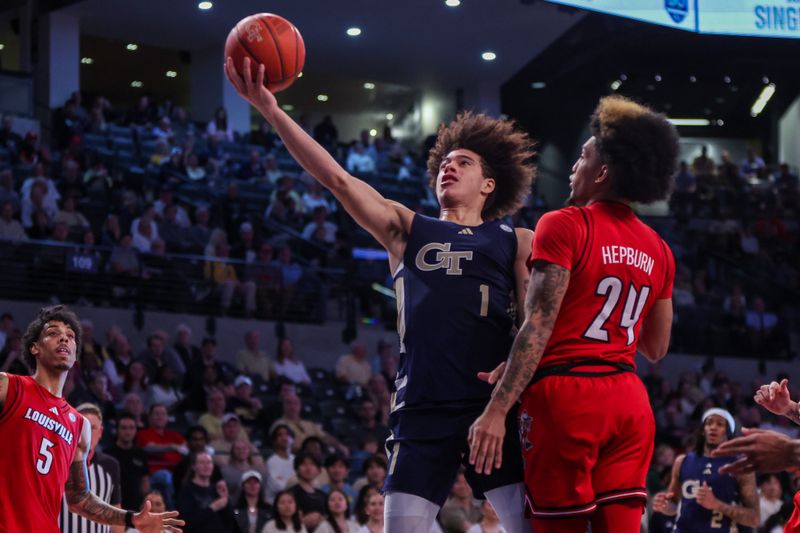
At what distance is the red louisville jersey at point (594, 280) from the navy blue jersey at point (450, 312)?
528 millimetres

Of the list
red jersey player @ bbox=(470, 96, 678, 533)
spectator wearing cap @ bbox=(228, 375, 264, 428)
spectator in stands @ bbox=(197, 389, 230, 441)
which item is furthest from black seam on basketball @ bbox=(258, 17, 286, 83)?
spectator wearing cap @ bbox=(228, 375, 264, 428)

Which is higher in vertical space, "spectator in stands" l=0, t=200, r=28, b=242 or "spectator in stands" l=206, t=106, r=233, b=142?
"spectator in stands" l=206, t=106, r=233, b=142

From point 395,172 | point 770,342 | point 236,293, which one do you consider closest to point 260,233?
point 236,293

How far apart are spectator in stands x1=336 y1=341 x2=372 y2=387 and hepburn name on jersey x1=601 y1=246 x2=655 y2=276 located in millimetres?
10890

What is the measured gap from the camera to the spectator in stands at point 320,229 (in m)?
18.1

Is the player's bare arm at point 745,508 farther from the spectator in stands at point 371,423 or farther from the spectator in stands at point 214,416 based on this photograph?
the spectator in stands at point 371,423

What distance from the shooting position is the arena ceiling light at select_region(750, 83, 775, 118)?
29.6 m

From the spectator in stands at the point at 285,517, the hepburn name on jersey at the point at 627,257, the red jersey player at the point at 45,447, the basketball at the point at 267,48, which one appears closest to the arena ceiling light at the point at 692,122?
the spectator in stands at the point at 285,517

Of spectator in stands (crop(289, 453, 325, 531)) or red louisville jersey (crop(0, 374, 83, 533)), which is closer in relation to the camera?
red louisville jersey (crop(0, 374, 83, 533))

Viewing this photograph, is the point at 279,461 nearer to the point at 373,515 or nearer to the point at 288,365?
the point at 373,515

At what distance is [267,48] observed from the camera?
5.06 m

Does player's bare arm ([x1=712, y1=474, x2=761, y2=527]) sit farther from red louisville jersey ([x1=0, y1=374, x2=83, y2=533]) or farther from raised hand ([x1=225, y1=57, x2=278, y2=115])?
raised hand ([x1=225, y1=57, x2=278, y2=115])

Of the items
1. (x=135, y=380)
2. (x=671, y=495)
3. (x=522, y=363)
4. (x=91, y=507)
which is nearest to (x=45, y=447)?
(x=91, y=507)

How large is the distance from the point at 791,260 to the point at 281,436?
42.2 feet
